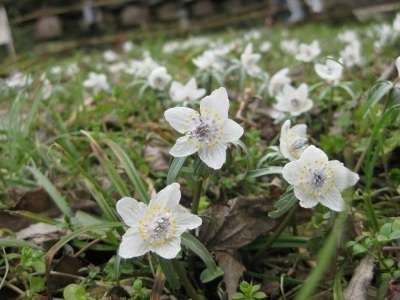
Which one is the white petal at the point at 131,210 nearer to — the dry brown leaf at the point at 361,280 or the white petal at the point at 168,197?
the white petal at the point at 168,197

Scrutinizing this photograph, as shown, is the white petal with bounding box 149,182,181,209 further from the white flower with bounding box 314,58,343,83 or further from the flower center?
the white flower with bounding box 314,58,343,83

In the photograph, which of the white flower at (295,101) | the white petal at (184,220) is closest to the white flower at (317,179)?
the white petal at (184,220)

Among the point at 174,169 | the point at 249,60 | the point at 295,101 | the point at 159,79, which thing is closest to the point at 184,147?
the point at 174,169

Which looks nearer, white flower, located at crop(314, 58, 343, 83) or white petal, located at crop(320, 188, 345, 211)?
white petal, located at crop(320, 188, 345, 211)

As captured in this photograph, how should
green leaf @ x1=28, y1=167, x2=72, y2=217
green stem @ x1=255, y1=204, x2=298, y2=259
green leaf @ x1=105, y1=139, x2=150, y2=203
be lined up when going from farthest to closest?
green leaf @ x1=28, y1=167, x2=72, y2=217 → green leaf @ x1=105, y1=139, x2=150, y2=203 → green stem @ x1=255, y1=204, x2=298, y2=259

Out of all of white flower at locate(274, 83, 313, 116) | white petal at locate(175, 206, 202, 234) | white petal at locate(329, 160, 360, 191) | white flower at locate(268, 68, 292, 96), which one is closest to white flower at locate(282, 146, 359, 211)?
white petal at locate(329, 160, 360, 191)

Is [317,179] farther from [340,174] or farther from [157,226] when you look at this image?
[157,226]

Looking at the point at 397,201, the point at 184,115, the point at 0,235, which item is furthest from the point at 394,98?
the point at 0,235
